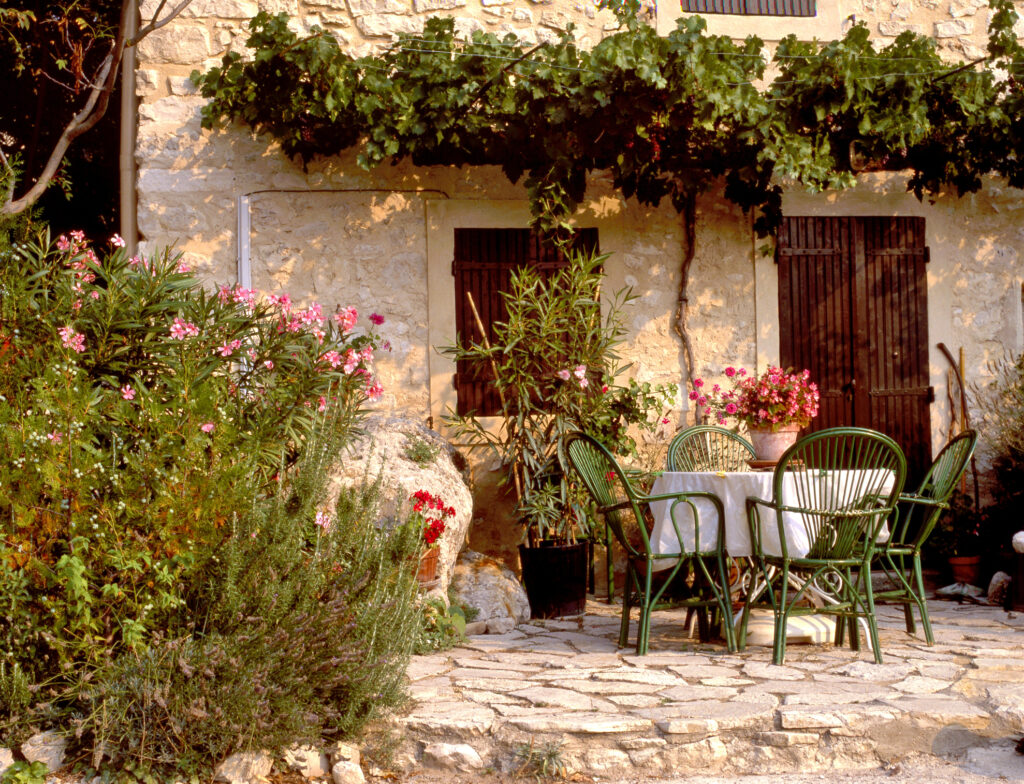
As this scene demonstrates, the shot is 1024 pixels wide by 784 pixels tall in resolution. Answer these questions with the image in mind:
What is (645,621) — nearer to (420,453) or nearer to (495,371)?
(420,453)

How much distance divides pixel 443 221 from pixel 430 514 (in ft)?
6.84

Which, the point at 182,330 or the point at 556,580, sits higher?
the point at 182,330

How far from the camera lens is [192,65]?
6.58m

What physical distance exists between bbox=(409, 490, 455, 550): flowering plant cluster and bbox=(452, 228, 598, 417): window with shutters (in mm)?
1238

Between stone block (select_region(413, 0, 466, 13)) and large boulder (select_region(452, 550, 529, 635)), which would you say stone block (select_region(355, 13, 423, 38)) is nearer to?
stone block (select_region(413, 0, 466, 13))

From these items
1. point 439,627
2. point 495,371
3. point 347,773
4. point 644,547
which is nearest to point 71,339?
point 347,773

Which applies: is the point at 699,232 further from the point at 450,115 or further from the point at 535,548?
the point at 535,548

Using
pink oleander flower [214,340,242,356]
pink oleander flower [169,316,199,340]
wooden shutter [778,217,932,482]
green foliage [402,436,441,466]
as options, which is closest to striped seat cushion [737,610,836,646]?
green foliage [402,436,441,466]

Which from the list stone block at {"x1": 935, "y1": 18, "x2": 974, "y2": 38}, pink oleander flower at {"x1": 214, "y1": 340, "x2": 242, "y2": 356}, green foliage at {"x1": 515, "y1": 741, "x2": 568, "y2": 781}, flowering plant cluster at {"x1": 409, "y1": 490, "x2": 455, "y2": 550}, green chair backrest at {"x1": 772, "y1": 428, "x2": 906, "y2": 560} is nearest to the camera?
green foliage at {"x1": 515, "y1": 741, "x2": 568, "y2": 781}

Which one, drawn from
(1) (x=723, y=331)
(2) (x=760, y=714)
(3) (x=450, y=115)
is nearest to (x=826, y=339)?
(1) (x=723, y=331)

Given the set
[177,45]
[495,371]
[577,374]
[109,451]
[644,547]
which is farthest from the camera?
→ [177,45]

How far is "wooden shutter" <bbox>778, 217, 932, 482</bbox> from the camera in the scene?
280 inches

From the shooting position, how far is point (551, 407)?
21.3 ft

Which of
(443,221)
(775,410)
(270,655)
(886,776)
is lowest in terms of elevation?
(886,776)
